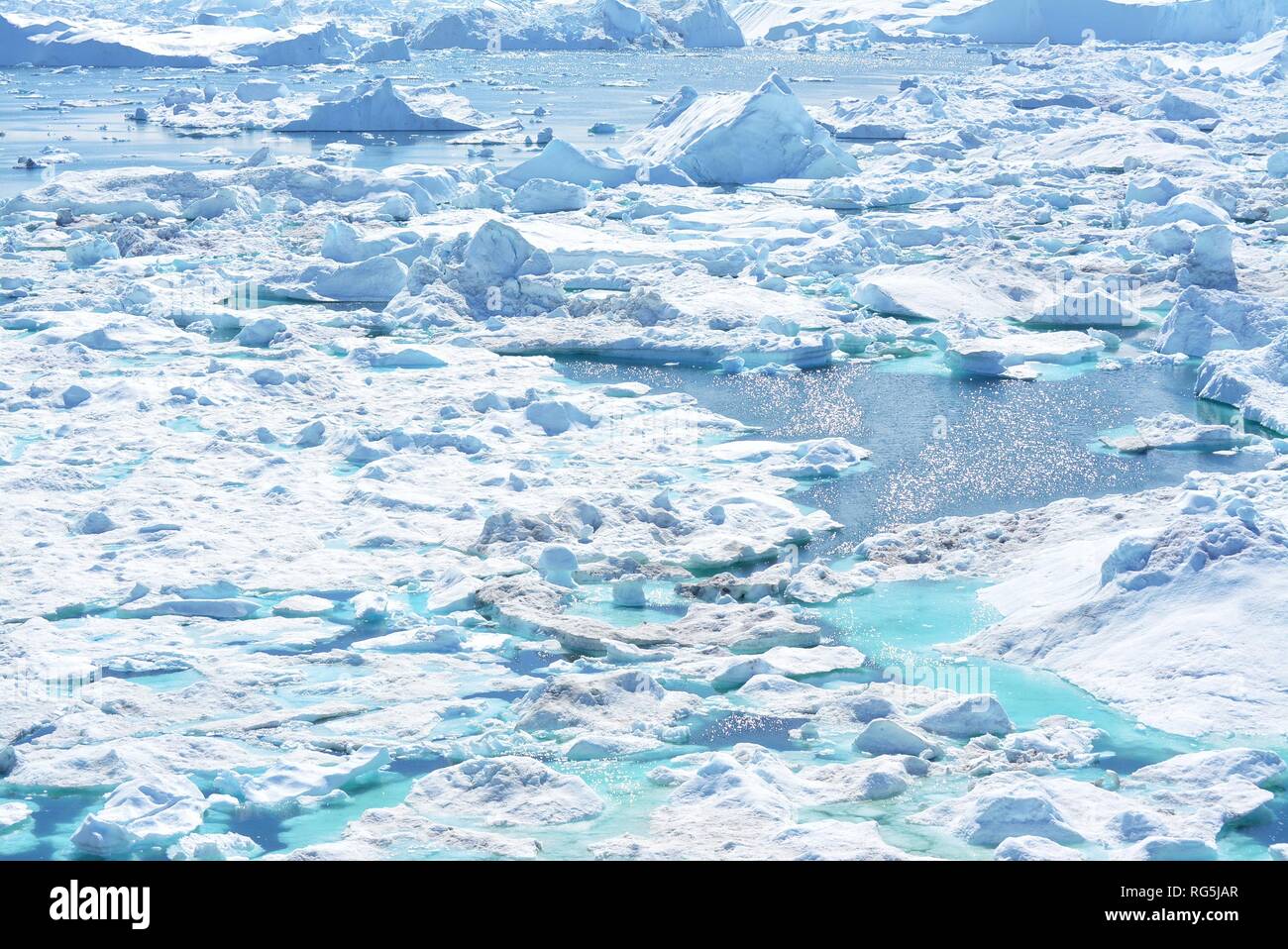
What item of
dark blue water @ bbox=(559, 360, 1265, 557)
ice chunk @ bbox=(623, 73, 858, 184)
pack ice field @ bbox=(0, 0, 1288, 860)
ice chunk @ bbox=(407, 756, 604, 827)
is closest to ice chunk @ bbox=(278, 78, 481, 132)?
pack ice field @ bbox=(0, 0, 1288, 860)

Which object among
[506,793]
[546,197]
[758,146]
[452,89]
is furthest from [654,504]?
[452,89]

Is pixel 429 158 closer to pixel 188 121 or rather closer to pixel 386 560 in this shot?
pixel 188 121

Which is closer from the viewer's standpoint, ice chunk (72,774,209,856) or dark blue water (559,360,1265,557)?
ice chunk (72,774,209,856)

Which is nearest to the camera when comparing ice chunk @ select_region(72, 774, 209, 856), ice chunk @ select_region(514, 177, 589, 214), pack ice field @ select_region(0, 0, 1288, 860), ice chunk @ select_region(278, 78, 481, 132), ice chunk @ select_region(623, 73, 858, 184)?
ice chunk @ select_region(72, 774, 209, 856)

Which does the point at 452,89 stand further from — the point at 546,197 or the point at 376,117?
the point at 546,197

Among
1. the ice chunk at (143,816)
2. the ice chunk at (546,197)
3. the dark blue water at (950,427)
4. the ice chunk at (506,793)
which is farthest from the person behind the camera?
the ice chunk at (546,197)

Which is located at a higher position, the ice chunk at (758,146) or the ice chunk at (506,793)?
the ice chunk at (758,146)

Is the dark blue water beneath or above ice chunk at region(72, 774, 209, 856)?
above

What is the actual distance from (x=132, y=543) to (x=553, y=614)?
95.9 inches

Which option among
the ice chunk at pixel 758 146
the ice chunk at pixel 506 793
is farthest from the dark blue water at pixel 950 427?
the ice chunk at pixel 758 146

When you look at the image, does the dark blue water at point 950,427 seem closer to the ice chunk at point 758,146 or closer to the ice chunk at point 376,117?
the ice chunk at point 758,146

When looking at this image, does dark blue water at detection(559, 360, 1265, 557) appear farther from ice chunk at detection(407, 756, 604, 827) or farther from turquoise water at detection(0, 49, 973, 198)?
turquoise water at detection(0, 49, 973, 198)
